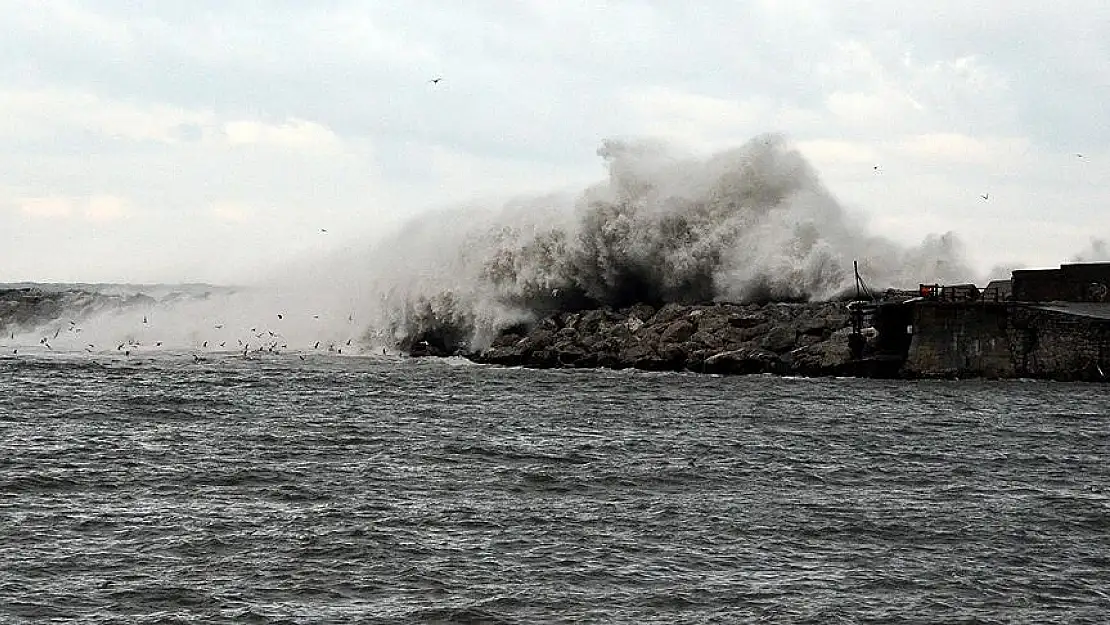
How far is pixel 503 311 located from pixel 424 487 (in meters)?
29.4

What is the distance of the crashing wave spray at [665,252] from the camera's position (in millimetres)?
42812

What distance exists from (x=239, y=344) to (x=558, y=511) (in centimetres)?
4221

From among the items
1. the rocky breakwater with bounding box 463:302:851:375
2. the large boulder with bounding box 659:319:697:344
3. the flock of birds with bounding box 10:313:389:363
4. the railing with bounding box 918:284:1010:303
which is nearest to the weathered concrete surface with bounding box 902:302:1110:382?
the railing with bounding box 918:284:1010:303

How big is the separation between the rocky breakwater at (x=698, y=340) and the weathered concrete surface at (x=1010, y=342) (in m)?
2.46

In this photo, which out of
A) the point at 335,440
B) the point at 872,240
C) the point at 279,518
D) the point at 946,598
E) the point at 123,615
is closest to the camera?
the point at 123,615

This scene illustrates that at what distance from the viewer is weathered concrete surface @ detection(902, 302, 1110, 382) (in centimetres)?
3278

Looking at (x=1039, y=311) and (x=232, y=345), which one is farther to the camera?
(x=232, y=345)

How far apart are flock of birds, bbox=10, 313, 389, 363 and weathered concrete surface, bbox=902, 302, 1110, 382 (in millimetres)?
22430

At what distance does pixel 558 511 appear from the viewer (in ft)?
54.3

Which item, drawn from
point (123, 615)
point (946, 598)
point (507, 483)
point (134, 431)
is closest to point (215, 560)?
point (123, 615)

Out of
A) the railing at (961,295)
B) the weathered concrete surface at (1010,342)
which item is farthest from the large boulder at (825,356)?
the railing at (961,295)

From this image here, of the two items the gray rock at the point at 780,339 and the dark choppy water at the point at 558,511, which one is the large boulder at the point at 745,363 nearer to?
the gray rock at the point at 780,339

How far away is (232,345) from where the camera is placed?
56531 millimetres

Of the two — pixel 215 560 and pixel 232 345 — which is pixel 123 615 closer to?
pixel 215 560
